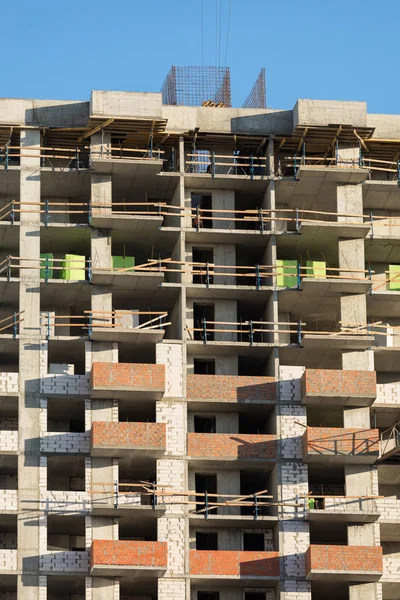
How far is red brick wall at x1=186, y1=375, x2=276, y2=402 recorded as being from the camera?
97.4 m

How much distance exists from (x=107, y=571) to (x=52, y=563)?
3016mm

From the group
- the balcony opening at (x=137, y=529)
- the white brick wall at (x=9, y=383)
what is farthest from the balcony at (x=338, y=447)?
the white brick wall at (x=9, y=383)

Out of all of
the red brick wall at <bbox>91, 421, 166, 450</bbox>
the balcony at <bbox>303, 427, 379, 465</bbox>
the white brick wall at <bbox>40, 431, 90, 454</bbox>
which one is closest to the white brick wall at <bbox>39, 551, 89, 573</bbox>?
the white brick wall at <bbox>40, 431, 90, 454</bbox>

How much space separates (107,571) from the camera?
9175 cm

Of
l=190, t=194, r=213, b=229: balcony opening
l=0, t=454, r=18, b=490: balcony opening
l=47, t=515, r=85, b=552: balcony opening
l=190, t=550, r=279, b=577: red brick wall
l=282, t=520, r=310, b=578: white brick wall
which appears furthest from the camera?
l=190, t=194, r=213, b=229: balcony opening

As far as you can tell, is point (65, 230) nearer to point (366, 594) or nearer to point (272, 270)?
point (272, 270)

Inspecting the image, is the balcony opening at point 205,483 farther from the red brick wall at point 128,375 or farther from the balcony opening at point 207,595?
the red brick wall at point 128,375

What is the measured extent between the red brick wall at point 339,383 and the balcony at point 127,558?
37.7ft

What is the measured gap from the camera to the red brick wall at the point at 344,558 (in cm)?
9269

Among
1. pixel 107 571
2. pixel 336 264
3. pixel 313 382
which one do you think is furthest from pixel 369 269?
pixel 107 571

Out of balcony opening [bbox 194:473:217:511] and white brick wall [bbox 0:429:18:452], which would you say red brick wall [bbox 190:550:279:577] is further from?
Answer: white brick wall [bbox 0:429:18:452]

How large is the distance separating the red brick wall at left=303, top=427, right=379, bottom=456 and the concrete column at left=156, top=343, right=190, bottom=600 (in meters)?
6.52

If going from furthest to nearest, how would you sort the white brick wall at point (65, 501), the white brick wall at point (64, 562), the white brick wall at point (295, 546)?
the white brick wall at point (295, 546) → the white brick wall at point (65, 501) → the white brick wall at point (64, 562)

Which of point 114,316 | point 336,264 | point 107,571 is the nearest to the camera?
point 107,571
